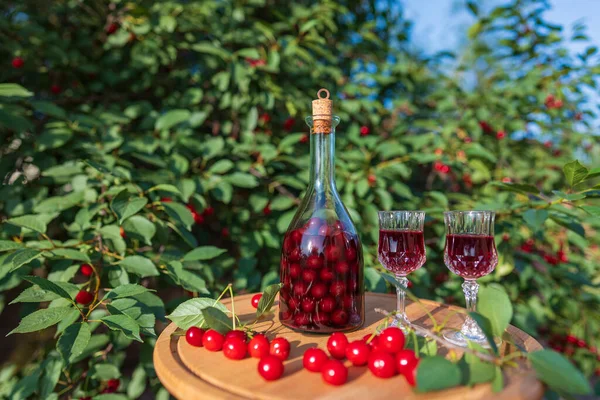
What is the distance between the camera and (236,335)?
802 mm

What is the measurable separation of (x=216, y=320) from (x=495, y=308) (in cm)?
49

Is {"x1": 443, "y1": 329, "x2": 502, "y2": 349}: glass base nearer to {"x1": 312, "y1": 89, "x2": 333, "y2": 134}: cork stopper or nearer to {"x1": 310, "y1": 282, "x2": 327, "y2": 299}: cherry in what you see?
{"x1": 310, "y1": 282, "x2": 327, "y2": 299}: cherry

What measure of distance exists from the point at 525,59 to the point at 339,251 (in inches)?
90.2

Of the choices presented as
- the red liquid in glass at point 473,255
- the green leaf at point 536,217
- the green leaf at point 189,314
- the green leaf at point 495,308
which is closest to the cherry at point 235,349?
the green leaf at point 189,314

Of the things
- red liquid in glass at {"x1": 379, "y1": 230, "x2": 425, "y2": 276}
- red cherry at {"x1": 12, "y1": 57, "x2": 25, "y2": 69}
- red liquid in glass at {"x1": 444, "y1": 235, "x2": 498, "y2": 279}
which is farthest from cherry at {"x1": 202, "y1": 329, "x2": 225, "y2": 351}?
red cherry at {"x1": 12, "y1": 57, "x2": 25, "y2": 69}

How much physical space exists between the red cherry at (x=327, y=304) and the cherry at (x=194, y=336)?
0.84 ft

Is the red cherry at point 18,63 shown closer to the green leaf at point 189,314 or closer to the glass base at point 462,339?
the green leaf at point 189,314

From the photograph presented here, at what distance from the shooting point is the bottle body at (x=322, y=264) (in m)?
0.90

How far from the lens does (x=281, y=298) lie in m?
0.97

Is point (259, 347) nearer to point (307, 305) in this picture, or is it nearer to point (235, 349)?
point (235, 349)

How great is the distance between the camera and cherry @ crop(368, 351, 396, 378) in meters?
0.68

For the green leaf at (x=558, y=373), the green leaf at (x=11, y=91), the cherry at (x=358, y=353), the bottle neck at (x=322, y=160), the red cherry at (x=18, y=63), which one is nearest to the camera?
the green leaf at (x=558, y=373)

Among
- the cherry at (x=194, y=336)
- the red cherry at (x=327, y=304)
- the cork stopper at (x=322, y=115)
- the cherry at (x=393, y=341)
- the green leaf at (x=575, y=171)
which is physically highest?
the cork stopper at (x=322, y=115)

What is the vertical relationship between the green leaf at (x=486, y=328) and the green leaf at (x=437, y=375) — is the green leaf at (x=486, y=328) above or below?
above
